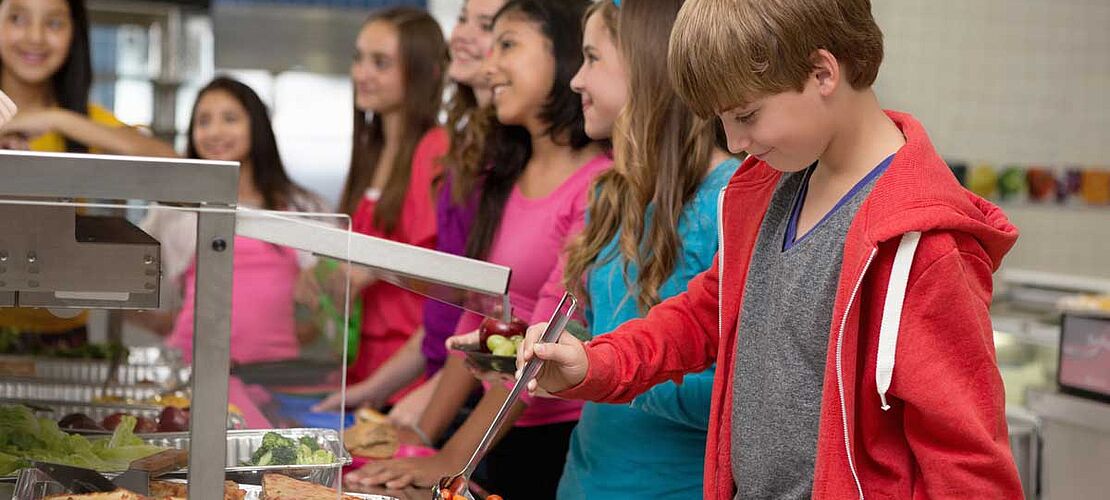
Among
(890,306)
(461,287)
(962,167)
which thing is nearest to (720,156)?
(461,287)

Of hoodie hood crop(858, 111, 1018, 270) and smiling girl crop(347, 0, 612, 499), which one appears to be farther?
smiling girl crop(347, 0, 612, 499)

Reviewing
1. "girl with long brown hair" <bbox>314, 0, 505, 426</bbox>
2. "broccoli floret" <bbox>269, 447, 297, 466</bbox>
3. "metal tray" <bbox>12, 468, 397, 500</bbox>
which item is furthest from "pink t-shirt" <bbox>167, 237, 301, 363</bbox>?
"metal tray" <bbox>12, 468, 397, 500</bbox>

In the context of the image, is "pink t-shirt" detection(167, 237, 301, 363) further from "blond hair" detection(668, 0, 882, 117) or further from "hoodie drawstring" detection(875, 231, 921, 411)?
"hoodie drawstring" detection(875, 231, 921, 411)

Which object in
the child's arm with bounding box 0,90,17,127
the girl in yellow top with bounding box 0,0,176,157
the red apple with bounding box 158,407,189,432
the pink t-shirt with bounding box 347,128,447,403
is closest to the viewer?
the child's arm with bounding box 0,90,17,127

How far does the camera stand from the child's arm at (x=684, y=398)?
5.94ft

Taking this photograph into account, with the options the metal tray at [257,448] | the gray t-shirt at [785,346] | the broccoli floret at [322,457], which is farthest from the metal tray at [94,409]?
the gray t-shirt at [785,346]

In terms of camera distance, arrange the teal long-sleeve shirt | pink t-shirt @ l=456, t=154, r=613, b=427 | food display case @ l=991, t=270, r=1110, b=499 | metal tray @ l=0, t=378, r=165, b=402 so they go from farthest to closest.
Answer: food display case @ l=991, t=270, r=1110, b=499 → pink t-shirt @ l=456, t=154, r=613, b=427 → metal tray @ l=0, t=378, r=165, b=402 → the teal long-sleeve shirt

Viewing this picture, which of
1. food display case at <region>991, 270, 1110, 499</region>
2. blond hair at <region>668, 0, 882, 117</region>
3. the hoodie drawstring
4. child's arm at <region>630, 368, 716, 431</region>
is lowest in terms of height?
food display case at <region>991, 270, 1110, 499</region>

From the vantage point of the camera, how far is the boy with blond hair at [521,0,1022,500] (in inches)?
49.8

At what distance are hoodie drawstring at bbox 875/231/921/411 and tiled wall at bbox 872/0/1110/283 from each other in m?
4.28

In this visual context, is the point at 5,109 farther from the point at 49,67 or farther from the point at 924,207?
the point at 49,67

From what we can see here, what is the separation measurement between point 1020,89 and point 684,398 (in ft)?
14.1

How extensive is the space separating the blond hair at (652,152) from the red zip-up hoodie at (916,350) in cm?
56

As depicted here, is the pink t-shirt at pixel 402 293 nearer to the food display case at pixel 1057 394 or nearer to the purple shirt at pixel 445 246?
the purple shirt at pixel 445 246
